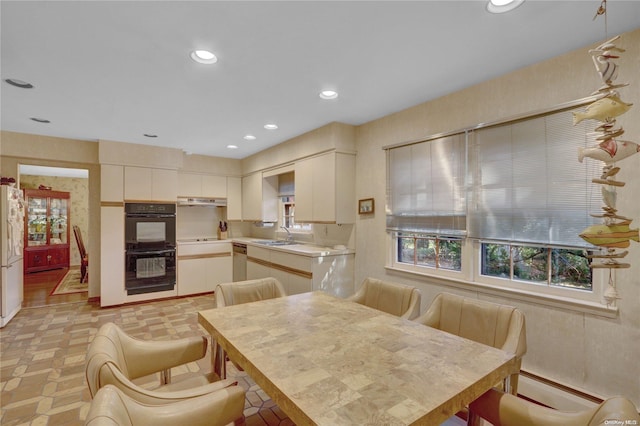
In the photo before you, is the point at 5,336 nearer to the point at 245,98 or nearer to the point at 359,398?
the point at 245,98

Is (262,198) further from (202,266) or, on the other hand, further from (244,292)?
(244,292)

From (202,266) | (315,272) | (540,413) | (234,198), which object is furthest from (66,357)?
(540,413)

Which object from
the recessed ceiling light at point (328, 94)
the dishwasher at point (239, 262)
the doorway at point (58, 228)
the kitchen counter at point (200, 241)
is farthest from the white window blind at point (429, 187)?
the doorway at point (58, 228)

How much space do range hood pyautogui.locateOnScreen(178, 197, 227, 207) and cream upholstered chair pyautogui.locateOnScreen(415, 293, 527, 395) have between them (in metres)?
4.61

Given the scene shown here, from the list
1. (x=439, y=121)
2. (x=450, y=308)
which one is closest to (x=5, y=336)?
(x=450, y=308)

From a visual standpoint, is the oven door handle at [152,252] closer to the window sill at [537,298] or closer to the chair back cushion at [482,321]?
the window sill at [537,298]

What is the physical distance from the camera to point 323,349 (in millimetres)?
A: 1375

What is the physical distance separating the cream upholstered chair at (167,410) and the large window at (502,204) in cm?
225

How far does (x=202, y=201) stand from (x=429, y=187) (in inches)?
165

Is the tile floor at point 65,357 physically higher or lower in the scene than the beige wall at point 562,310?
lower

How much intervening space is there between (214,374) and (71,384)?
1.72 metres

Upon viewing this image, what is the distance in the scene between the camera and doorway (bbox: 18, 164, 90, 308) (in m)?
5.87

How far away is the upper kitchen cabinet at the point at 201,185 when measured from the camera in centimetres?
541

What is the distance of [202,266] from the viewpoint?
529 cm
